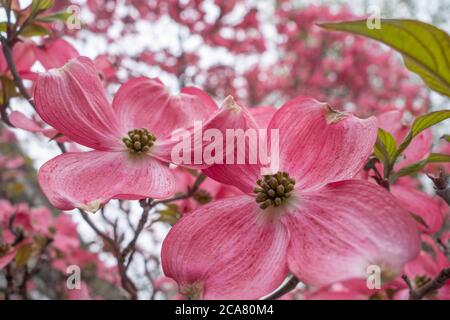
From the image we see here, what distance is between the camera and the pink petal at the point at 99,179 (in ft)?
1.78

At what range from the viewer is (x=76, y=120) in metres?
0.62

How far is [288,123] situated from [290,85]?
3.32 meters

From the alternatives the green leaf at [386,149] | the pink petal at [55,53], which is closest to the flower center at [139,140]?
the pink petal at [55,53]

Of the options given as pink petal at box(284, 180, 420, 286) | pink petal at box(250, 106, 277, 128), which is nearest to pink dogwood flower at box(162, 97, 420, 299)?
pink petal at box(284, 180, 420, 286)

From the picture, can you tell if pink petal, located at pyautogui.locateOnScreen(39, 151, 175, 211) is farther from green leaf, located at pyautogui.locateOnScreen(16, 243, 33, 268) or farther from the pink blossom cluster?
green leaf, located at pyautogui.locateOnScreen(16, 243, 33, 268)

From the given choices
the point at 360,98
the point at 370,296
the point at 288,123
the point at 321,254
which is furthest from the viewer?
the point at 360,98

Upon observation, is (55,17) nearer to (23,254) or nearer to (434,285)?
(23,254)

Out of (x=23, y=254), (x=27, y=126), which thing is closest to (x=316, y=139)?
(x=27, y=126)

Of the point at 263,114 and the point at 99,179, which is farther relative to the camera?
the point at 263,114

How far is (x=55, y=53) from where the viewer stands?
2.72 feet

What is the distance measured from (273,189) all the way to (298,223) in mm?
57

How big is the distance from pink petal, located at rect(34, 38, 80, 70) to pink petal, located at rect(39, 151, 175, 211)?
267 millimetres
